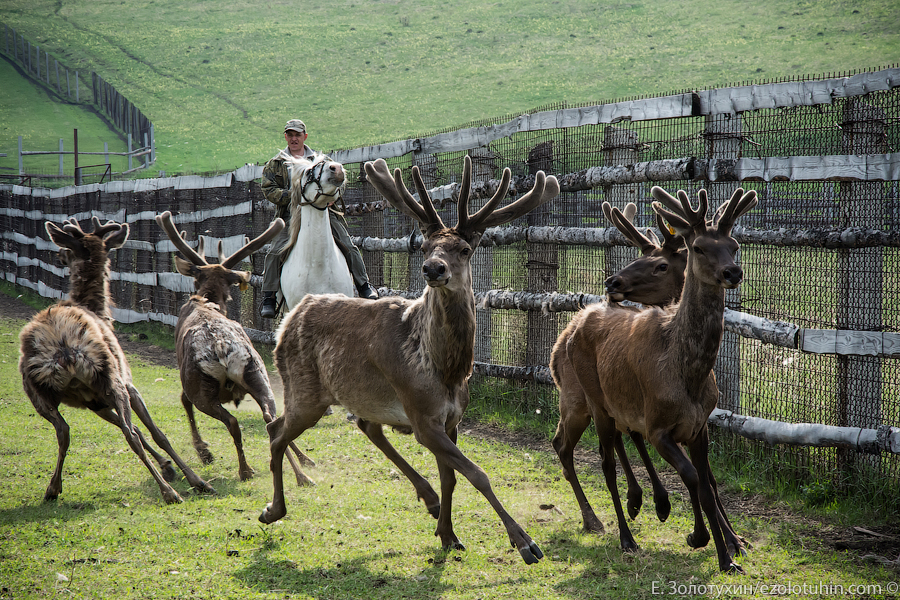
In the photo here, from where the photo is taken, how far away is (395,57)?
6053 centimetres

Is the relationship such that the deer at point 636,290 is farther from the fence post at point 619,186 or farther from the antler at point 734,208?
the fence post at point 619,186

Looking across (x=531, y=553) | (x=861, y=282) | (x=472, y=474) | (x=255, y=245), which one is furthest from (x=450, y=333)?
(x=255, y=245)

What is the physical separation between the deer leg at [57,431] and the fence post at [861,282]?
6.29 metres

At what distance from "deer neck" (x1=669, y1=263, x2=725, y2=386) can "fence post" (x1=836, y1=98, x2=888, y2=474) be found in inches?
61.9

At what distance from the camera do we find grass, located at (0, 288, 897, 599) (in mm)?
4711

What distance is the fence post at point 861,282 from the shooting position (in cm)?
583

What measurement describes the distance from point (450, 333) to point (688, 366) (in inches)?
62.3

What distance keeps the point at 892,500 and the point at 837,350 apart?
1128 mm

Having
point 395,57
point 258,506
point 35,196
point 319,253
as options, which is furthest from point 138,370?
point 395,57

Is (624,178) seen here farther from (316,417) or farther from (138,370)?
(138,370)

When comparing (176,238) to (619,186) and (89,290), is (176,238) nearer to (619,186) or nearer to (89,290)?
(89,290)

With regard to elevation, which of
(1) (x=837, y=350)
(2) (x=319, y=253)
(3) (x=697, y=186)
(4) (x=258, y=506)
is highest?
(3) (x=697, y=186)

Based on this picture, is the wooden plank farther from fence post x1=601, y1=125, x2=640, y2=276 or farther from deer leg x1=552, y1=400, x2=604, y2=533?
fence post x1=601, y1=125, x2=640, y2=276

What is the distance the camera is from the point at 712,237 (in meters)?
5.05
